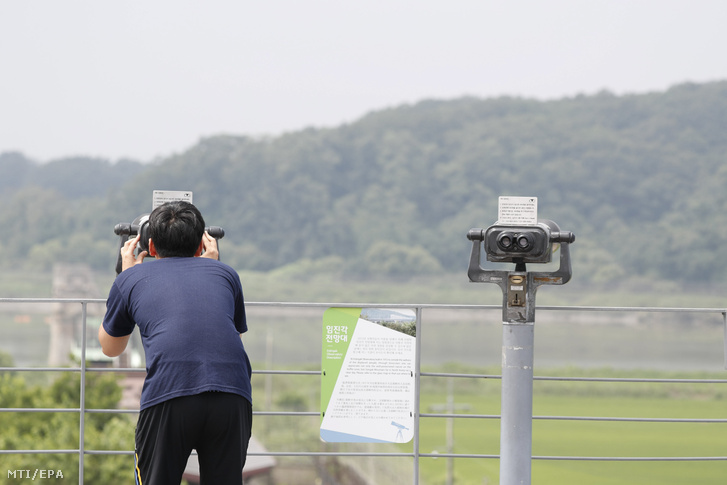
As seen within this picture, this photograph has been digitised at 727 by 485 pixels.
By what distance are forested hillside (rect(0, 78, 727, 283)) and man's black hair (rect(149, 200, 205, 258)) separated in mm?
63521

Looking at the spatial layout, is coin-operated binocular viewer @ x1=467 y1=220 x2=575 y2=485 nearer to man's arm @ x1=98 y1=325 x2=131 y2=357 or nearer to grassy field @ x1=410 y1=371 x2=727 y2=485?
man's arm @ x1=98 y1=325 x2=131 y2=357

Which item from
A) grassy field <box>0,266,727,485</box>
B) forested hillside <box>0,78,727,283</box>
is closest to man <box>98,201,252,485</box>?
grassy field <box>0,266,727,485</box>

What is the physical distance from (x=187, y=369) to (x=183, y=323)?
121 mm

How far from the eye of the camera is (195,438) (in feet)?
6.86

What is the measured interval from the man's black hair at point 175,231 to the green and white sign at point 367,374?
1.21 metres

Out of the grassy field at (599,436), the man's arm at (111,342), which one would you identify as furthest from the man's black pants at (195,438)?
the grassy field at (599,436)

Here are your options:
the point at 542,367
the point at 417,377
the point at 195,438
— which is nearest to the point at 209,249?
the point at 195,438

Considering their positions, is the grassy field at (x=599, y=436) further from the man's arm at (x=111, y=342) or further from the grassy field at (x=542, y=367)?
the man's arm at (x=111, y=342)

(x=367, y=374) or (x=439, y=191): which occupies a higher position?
(x=439, y=191)

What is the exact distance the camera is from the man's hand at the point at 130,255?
8.18 feet

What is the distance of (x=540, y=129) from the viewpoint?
79.7 meters

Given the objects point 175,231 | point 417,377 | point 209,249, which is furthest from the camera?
point 417,377

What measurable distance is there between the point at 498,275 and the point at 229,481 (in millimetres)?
1355

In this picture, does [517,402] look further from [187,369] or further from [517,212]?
[187,369]
